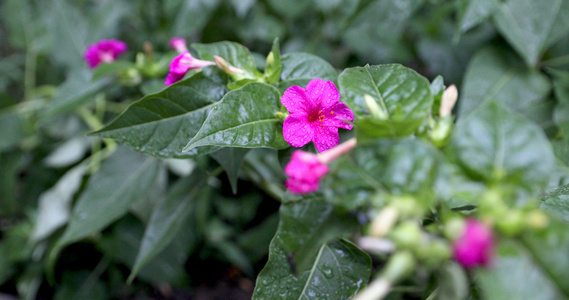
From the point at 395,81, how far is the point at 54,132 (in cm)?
178

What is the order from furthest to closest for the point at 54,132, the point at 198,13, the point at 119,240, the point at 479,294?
the point at 54,132 < the point at 119,240 < the point at 198,13 < the point at 479,294

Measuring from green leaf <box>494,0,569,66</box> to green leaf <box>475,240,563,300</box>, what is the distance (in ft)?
3.00

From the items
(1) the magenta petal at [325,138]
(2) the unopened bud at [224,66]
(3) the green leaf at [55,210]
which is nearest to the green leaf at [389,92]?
(1) the magenta petal at [325,138]

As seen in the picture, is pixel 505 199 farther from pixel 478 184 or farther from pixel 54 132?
pixel 54 132

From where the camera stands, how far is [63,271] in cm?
180

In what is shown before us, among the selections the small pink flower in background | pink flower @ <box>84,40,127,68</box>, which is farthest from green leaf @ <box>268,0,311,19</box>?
the small pink flower in background

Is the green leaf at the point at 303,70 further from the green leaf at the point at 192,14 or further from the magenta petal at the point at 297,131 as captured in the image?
the green leaf at the point at 192,14

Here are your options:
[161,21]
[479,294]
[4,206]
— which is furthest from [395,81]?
[4,206]

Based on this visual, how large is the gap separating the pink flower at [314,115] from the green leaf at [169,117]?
164 millimetres

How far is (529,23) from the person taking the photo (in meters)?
1.18

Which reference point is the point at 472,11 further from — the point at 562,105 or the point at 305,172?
the point at 305,172

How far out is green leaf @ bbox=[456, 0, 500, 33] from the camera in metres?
1.12

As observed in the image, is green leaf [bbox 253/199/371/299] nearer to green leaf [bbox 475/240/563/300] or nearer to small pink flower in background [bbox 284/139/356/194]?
small pink flower in background [bbox 284/139/356/194]

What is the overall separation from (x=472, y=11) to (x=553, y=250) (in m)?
0.90
